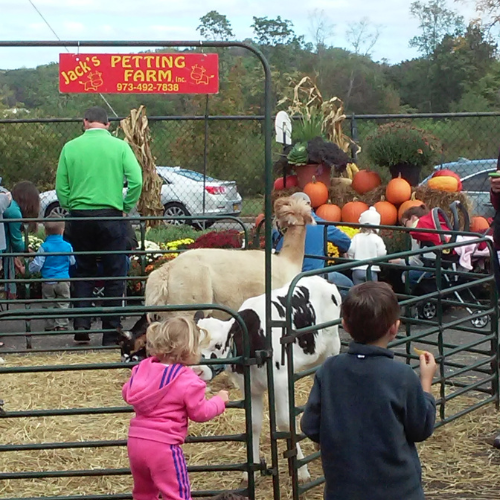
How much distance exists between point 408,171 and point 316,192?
133cm

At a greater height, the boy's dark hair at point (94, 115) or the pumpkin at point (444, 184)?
the boy's dark hair at point (94, 115)

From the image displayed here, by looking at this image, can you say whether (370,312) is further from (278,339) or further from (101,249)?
(101,249)

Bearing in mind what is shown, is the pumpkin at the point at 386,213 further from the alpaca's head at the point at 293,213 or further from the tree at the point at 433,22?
the tree at the point at 433,22

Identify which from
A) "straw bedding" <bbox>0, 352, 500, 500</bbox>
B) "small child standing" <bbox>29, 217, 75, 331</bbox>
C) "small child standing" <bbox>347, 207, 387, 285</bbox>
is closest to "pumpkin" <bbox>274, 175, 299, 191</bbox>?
"small child standing" <bbox>347, 207, 387, 285</bbox>

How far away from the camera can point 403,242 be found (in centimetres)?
983

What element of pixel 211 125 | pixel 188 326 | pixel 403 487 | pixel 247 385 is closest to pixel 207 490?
pixel 247 385

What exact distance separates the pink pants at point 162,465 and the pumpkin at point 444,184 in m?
7.42

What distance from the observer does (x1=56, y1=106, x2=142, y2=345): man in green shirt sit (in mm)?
7812

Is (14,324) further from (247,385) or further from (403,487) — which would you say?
(403,487)

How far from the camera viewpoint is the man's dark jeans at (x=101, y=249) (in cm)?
788

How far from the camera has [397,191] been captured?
10.3 metres

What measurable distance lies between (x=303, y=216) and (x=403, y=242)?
11.8 ft

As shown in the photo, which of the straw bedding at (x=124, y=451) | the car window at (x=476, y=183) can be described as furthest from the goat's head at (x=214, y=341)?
the car window at (x=476, y=183)

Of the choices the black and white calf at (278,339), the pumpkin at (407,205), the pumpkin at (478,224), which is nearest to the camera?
the black and white calf at (278,339)
